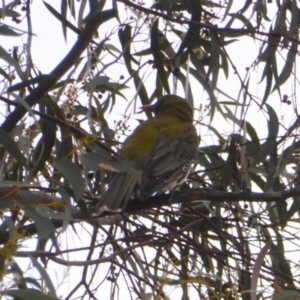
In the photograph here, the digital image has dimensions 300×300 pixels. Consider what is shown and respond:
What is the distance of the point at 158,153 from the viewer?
4336mm

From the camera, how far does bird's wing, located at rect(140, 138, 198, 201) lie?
381 centimetres

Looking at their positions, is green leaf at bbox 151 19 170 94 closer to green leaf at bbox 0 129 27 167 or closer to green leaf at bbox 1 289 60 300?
green leaf at bbox 0 129 27 167

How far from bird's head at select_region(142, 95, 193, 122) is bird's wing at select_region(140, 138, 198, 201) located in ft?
0.73

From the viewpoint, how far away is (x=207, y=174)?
4168 mm

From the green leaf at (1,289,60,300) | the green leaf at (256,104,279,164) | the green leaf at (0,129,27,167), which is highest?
the green leaf at (256,104,279,164)

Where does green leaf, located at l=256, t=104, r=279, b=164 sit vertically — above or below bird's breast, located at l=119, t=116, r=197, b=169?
below

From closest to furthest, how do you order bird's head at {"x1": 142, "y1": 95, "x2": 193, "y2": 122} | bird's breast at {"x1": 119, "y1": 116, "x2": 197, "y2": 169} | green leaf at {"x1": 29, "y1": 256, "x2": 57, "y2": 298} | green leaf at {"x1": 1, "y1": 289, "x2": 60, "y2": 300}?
green leaf at {"x1": 1, "y1": 289, "x2": 60, "y2": 300} < green leaf at {"x1": 29, "y1": 256, "x2": 57, "y2": 298} < bird's breast at {"x1": 119, "y1": 116, "x2": 197, "y2": 169} < bird's head at {"x1": 142, "y1": 95, "x2": 193, "y2": 122}

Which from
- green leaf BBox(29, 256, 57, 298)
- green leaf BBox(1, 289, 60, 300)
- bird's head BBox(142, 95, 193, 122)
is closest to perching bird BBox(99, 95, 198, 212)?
bird's head BBox(142, 95, 193, 122)

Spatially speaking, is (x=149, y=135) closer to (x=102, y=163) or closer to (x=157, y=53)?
(x=157, y=53)

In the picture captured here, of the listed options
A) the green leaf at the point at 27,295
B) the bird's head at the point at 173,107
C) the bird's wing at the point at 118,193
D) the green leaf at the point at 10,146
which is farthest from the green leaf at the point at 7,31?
the bird's head at the point at 173,107

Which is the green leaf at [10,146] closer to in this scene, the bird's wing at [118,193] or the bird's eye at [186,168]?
the bird's wing at [118,193]

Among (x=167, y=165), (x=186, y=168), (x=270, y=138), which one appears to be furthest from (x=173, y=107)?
(x=270, y=138)

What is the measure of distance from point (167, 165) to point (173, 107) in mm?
827

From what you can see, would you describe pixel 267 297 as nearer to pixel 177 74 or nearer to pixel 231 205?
pixel 231 205
